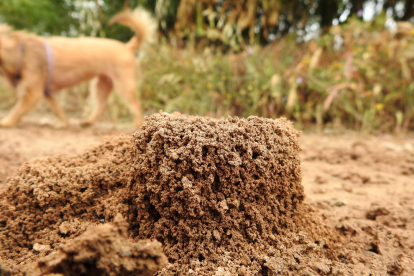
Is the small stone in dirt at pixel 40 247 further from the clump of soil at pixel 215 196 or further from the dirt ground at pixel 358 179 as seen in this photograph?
the dirt ground at pixel 358 179

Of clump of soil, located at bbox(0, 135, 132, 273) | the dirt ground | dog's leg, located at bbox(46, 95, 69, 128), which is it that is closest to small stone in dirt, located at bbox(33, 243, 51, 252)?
clump of soil, located at bbox(0, 135, 132, 273)

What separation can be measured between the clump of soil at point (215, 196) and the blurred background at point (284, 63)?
274 centimetres

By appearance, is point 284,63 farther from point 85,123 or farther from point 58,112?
point 58,112

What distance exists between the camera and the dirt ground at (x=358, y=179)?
3.69ft

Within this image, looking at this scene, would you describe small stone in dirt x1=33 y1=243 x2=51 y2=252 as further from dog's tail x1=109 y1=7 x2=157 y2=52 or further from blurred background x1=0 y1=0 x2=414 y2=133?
dog's tail x1=109 y1=7 x2=157 y2=52

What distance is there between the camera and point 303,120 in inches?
160

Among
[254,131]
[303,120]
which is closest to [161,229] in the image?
[254,131]

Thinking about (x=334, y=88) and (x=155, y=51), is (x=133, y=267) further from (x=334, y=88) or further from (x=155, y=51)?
(x=155, y=51)

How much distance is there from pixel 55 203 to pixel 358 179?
182cm

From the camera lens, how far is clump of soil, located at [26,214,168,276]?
26.2 inches

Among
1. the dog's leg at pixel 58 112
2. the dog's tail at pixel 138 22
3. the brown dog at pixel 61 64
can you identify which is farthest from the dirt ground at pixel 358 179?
the dog's tail at pixel 138 22

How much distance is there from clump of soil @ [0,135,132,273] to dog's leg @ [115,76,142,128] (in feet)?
10.1

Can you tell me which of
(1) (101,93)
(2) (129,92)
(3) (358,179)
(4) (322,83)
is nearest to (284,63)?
(4) (322,83)

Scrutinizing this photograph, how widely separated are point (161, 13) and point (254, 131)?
5.46 m
